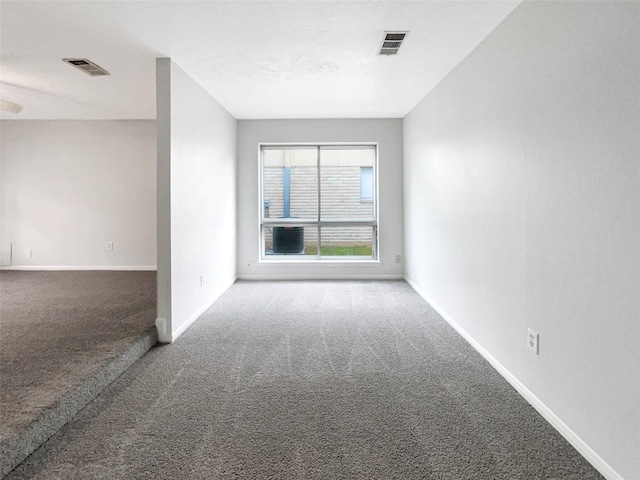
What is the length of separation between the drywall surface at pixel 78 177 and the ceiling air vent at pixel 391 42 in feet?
13.0

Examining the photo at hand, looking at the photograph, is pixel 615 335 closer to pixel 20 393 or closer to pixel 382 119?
pixel 20 393

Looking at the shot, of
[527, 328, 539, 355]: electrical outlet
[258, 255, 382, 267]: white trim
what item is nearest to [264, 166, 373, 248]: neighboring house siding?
[258, 255, 382, 267]: white trim

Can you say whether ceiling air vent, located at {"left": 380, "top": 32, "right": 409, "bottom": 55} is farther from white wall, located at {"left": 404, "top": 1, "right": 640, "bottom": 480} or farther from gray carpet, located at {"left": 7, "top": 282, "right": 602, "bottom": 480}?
gray carpet, located at {"left": 7, "top": 282, "right": 602, "bottom": 480}

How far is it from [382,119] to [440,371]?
4.02 metres

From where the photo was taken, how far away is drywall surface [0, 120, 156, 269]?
552 cm

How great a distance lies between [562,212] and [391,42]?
1.80m

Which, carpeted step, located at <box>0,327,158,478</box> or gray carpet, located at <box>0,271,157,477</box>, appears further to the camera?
gray carpet, located at <box>0,271,157,477</box>

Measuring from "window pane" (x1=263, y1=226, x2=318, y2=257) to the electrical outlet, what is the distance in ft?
12.9

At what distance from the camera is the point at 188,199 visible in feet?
11.2

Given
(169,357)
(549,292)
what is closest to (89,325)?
(169,357)

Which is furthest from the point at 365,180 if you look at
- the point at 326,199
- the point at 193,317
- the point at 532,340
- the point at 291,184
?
the point at 532,340

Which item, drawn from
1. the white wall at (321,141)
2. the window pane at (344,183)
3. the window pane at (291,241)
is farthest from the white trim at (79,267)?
the window pane at (344,183)

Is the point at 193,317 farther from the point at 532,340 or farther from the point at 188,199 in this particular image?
the point at 532,340

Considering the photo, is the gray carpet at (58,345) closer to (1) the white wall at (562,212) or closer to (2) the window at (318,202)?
(2) the window at (318,202)
